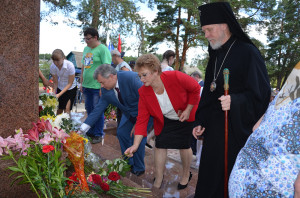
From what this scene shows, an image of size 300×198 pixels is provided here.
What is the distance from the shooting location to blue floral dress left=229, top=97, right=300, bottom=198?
3.59 ft

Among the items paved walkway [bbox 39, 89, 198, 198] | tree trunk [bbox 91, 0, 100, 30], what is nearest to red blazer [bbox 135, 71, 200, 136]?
paved walkway [bbox 39, 89, 198, 198]

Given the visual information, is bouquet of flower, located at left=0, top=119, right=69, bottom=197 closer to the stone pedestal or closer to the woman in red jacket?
the stone pedestal

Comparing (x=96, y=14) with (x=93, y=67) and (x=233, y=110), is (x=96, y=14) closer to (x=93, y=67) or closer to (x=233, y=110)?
(x=93, y=67)

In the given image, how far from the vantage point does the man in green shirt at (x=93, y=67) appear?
5203 millimetres

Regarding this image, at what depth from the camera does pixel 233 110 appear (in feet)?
7.38

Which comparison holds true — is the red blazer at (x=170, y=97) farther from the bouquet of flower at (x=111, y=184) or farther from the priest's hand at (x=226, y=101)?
the priest's hand at (x=226, y=101)

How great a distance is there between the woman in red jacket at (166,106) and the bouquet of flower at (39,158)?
3.77 ft

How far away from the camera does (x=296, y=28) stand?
25.2 meters

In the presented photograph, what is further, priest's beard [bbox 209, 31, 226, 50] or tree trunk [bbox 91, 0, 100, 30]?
tree trunk [bbox 91, 0, 100, 30]

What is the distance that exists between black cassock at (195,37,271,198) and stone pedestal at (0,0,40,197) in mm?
1639

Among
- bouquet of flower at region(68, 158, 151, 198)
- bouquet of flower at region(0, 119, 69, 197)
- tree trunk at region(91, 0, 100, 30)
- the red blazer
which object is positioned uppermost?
tree trunk at region(91, 0, 100, 30)

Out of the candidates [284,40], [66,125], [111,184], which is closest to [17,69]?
[66,125]

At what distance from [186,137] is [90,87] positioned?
101 inches

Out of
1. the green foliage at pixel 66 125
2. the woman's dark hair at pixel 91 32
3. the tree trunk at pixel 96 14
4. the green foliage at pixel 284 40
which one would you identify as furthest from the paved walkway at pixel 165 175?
the green foliage at pixel 284 40
